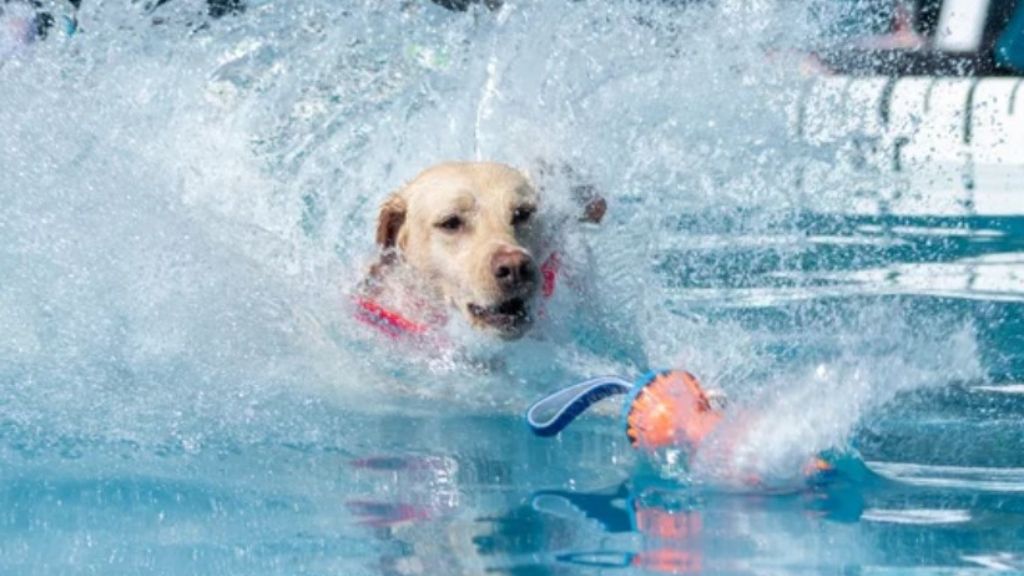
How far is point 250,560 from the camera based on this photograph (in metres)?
3.12

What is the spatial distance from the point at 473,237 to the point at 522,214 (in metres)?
0.20

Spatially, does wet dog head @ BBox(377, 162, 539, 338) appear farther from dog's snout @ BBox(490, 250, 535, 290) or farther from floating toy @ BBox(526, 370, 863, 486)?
floating toy @ BBox(526, 370, 863, 486)

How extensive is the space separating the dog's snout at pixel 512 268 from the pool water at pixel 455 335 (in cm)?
23

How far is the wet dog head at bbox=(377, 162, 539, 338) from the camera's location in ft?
16.4

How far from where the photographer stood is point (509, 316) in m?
5.02

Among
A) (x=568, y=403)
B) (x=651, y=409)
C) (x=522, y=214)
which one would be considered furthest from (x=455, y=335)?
(x=651, y=409)

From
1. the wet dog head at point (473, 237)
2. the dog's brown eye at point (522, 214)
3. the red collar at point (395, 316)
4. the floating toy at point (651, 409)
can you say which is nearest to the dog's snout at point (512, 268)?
the wet dog head at point (473, 237)

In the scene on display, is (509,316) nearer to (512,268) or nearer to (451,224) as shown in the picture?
(512,268)

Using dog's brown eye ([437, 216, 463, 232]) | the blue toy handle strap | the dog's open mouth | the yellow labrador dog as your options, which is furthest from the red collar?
the blue toy handle strap

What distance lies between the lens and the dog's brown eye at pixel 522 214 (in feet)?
17.3

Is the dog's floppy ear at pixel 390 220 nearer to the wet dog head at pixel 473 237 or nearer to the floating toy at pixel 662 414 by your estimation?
the wet dog head at pixel 473 237

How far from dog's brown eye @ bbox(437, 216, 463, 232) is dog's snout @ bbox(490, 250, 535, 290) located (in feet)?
1.02

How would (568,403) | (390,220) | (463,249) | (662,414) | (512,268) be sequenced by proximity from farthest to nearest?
(390,220) < (463,249) < (512,268) < (568,403) < (662,414)

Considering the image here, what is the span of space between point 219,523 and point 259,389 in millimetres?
1183
